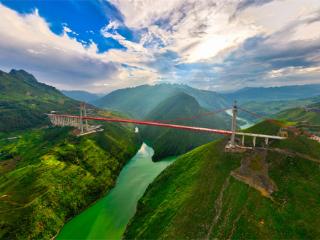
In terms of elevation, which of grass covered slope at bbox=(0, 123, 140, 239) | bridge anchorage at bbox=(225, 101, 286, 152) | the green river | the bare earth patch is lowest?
the green river

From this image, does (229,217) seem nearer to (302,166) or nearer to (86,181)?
(302,166)

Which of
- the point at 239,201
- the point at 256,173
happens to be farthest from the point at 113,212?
the point at 256,173

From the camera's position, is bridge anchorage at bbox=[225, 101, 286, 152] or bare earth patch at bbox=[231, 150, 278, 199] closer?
bare earth patch at bbox=[231, 150, 278, 199]

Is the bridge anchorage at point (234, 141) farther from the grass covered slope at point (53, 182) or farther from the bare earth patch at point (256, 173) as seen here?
the grass covered slope at point (53, 182)

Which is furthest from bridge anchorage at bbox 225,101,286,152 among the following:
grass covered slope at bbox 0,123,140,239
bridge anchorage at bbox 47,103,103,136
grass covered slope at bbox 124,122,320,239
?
bridge anchorage at bbox 47,103,103,136

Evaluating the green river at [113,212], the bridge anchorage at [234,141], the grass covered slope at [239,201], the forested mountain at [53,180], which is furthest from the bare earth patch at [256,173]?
the forested mountain at [53,180]

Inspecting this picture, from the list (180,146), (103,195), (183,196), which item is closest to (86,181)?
(103,195)

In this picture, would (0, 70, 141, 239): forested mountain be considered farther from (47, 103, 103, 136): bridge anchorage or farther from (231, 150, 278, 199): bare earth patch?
(231, 150, 278, 199): bare earth patch

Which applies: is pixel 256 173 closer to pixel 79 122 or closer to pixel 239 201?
pixel 239 201
